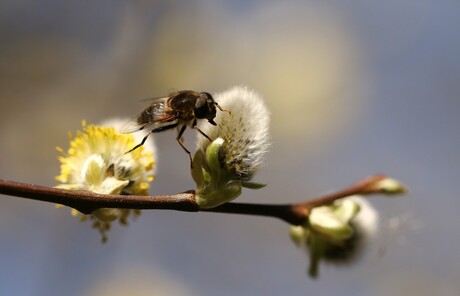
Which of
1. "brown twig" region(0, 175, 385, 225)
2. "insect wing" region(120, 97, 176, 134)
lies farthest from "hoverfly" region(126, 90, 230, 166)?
"brown twig" region(0, 175, 385, 225)

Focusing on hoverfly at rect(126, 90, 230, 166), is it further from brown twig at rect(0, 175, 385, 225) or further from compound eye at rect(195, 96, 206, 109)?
brown twig at rect(0, 175, 385, 225)

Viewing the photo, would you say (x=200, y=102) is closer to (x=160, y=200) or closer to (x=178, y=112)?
(x=178, y=112)

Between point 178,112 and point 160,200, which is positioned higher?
point 178,112

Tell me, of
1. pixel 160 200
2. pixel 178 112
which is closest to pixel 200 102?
pixel 178 112

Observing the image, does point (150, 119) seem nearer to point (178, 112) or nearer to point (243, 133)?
point (178, 112)

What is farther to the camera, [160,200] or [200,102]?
[200,102]

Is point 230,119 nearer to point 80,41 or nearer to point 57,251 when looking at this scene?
point 57,251
